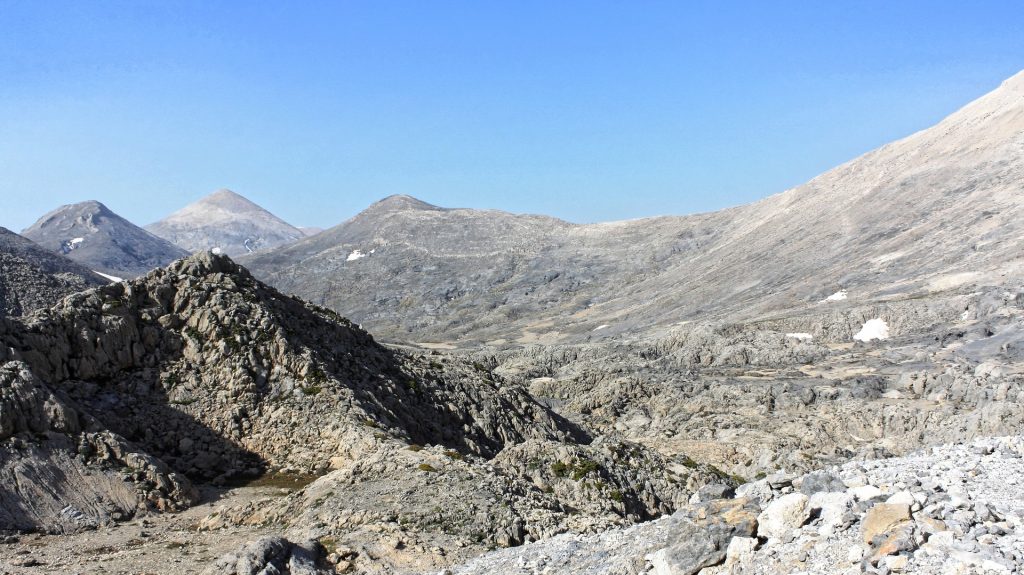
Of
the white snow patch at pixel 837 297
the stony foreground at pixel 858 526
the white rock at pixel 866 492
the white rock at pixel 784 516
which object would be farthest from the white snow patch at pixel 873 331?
the white rock at pixel 784 516

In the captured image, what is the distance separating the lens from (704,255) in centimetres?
12675

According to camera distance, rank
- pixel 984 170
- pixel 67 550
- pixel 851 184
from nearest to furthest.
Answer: pixel 67 550 < pixel 984 170 < pixel 851 184

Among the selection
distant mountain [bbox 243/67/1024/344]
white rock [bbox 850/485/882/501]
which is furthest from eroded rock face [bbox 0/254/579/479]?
distant mountain [bbox 243/67/1024/344]

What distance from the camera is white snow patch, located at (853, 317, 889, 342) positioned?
6869 cm

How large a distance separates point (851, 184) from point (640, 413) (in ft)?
290

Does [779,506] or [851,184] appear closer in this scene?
[779,506]

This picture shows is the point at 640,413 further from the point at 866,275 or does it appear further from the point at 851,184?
the point at 851,184

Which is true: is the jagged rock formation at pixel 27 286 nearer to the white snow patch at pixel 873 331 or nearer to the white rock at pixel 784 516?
the white rock at pixel 784 516

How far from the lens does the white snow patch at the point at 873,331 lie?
225 feet

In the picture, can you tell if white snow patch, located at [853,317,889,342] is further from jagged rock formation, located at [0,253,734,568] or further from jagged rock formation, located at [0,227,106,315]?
jagged rock formation, located at [0,227,106,315]

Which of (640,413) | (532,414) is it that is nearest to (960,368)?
(640,413)

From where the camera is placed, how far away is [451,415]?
3111 cm

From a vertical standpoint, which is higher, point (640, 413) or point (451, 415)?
point (451, 415)

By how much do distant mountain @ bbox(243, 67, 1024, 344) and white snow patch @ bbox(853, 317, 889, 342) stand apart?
7.10 m
